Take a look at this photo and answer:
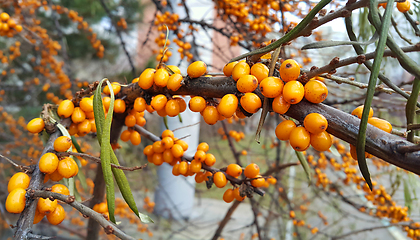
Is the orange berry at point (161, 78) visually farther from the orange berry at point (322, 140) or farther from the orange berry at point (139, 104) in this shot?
the orange berry at point (322, 140)

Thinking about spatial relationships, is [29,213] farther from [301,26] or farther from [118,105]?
[301,26]

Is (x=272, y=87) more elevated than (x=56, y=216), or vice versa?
(x=272, y=87)

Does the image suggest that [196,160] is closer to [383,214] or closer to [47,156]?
[47,156]

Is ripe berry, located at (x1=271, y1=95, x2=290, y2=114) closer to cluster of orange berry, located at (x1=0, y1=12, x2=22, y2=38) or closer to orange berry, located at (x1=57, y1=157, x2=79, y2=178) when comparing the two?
orange berry, located at (x1=57, y1=157, x2=79, y2=178)

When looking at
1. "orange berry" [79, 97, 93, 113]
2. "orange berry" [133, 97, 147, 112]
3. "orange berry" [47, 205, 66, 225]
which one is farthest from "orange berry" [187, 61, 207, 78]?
"orange berry" [47, 205, 66, 225]

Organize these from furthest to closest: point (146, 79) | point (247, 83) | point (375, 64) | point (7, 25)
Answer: point (7, 25)
point (146, 79)
point (247, 83)
point (375, 64)

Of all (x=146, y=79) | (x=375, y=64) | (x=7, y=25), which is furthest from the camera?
(x=7, y=25)

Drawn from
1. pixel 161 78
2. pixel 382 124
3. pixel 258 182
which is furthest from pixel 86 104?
pixel 382 124

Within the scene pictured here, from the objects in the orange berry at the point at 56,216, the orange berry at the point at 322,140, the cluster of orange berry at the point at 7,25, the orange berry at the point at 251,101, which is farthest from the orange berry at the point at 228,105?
the cluster of orange berry at the point at 7,25
